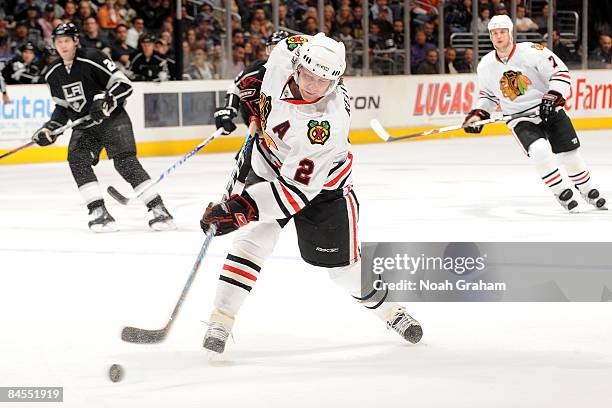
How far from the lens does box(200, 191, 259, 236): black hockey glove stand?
10.0 feet

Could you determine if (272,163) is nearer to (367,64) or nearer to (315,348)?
(315,348)

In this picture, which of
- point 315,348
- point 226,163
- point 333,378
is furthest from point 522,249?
point 226,163

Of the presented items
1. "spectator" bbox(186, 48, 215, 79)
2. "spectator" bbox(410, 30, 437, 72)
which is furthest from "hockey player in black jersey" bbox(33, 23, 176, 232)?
"spectator" bbox(410, 30, 437, 72)

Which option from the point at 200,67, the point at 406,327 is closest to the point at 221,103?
the point at 200,67

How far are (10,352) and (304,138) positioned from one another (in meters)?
1.03

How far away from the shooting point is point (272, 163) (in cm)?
329

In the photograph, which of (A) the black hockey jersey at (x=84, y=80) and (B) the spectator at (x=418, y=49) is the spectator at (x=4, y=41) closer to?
(A) the black hockey jersey at (x=84, y=80)

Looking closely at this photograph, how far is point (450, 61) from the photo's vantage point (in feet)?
41.1

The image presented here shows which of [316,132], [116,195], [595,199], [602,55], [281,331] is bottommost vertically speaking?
[602,55]

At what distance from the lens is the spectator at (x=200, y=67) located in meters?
10.5

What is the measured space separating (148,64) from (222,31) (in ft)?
3.51

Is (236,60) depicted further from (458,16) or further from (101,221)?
(101,221)

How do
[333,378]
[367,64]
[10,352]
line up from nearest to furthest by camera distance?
[333,378], [10,352], [367,64]

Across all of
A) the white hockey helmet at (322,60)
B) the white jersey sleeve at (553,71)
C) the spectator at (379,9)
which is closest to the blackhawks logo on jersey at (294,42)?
the white hockey helmet at (322,60)
